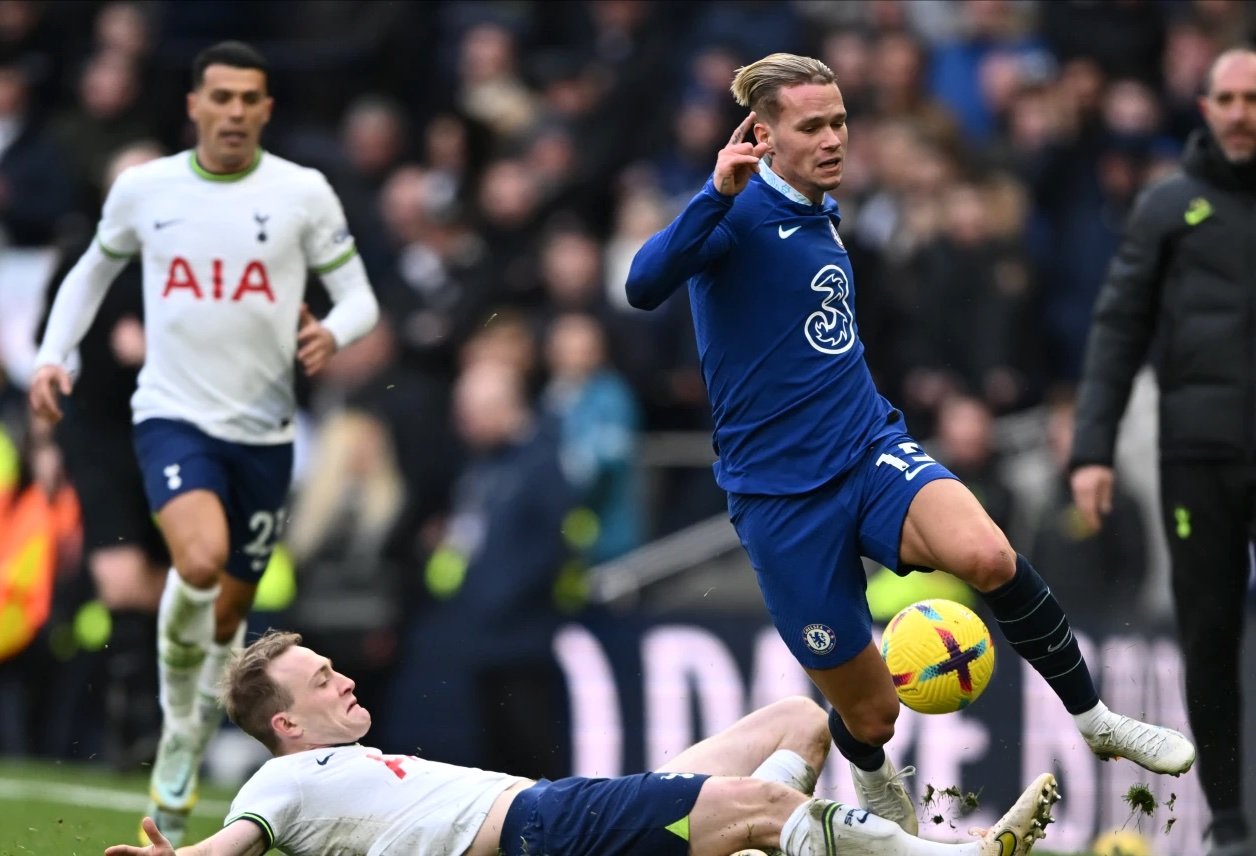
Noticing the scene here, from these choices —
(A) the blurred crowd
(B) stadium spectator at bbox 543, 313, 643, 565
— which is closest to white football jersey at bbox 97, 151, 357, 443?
(A) the blurred crowd

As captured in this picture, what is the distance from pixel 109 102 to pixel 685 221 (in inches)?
403

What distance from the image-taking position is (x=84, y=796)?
11773mm

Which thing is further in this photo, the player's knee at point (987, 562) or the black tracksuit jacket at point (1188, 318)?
the black tracksuit jacket at point (1188, 318)

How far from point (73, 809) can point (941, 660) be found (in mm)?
5203

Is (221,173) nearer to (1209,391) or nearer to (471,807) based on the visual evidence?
(471,807)

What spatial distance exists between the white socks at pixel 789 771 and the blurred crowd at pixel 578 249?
16.3 feet

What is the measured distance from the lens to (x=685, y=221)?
7301 millimetres

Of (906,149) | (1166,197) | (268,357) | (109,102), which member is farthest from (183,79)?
(1166,197)

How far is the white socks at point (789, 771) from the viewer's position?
773cm

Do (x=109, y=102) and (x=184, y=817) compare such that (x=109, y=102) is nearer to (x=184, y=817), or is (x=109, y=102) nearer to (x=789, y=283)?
(x=184, y=817)

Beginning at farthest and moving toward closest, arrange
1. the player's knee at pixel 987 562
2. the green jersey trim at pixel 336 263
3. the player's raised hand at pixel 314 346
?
the green jersey trim at pixel 336 263 → the player's raised hand at pixel 314 346 → the player's knee at pixel 987 562

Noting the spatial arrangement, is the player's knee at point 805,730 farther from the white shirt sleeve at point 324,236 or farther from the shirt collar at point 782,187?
the white shirt sleeve at point 324,236

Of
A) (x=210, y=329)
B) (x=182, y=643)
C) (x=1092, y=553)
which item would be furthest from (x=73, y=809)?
(x=1092, y=553)

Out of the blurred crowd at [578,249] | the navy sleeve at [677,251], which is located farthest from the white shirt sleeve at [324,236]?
the navy sleeve at [677,251]
